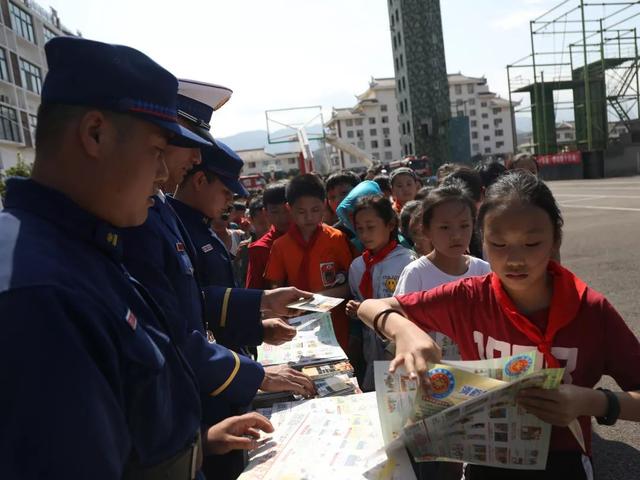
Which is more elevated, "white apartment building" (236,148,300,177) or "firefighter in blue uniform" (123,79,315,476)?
"white apartment building" (236,148,300,177)

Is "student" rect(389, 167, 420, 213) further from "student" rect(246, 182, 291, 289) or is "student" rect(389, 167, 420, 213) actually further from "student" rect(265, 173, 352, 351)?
"student" rect(265, 173, 352, 351)

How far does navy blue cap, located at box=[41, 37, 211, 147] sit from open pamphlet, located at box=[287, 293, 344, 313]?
113cm

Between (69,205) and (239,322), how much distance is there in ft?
3.86

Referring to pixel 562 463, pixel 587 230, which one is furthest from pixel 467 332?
pixel 587 230

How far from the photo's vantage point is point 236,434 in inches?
56.1

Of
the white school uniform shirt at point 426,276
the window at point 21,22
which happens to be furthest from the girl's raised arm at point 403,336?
the window at point 21,22

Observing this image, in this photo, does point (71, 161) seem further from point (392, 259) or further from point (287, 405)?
point (392, 259)

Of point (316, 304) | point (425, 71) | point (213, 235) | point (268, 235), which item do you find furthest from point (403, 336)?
A: point (425, 71)

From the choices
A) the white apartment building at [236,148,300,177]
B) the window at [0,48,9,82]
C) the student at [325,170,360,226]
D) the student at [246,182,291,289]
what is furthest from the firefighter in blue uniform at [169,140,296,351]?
the white apartment building at [236,148,300,177]

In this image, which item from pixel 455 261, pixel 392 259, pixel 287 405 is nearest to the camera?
pixel 287 405

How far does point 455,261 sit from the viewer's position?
2389 mm

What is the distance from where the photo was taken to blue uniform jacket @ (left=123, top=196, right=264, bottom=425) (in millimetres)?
1323

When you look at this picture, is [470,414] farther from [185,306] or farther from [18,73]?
[18,73]

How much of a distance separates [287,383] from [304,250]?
1456 mm
